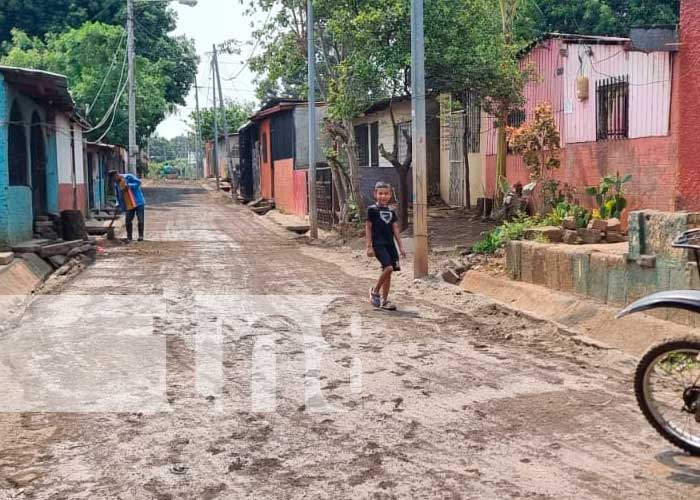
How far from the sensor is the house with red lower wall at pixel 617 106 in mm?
11711

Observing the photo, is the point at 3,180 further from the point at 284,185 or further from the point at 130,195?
the point at 284,185

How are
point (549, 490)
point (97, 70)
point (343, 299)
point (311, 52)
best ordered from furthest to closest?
point (97, 70)
point (311, 52)
point (343, 299)
point (549, 490)

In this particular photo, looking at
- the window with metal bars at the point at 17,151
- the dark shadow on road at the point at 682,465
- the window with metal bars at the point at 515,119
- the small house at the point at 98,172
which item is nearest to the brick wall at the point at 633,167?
the window with metal bars at the point at 515,119

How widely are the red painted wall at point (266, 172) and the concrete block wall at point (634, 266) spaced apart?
26025 mm

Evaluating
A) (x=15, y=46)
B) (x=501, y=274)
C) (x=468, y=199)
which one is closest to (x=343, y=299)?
(x=501, y=274)

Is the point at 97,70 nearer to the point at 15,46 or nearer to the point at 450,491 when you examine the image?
the point at 15,46

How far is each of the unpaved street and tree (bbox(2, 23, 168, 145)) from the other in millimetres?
25990

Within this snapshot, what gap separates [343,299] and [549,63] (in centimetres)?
827

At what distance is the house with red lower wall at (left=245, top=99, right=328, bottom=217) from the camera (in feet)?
95.1

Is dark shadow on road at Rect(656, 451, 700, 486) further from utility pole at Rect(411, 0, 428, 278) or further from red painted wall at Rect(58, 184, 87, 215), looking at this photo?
red painted wall at Rect(58, 184, 87, 215)

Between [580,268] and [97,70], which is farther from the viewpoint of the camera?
[97,70]

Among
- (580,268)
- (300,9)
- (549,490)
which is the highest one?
(300,9)

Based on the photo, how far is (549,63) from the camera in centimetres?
1625

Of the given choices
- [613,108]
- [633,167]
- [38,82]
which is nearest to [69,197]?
[38,82]
